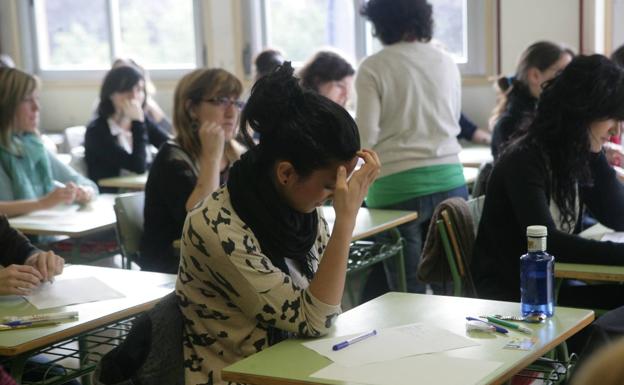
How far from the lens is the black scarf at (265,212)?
2.06 metres

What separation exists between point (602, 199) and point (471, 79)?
9.51ft

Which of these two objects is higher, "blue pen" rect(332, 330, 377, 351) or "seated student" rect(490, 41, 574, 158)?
"seated student" rect(490, 41, 574, 158)

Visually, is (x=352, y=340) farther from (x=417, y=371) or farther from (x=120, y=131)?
(x=120, y=131)

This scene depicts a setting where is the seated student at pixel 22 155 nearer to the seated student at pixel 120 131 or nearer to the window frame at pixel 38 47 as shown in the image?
the seated student at pixel 120 131

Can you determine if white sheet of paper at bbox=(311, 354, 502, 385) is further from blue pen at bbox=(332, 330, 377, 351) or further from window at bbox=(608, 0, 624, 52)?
window at bbox=(608, 0, 624, 52)

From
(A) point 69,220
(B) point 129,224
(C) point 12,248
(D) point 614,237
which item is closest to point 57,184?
(A) point 69,220

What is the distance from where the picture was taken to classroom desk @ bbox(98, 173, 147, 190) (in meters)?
5.09

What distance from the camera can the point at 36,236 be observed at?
396 cm

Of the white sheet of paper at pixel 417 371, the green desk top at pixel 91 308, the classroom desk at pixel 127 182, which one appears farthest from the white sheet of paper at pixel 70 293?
the classroom desk at pixel 127 182

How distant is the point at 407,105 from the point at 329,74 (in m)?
1.35

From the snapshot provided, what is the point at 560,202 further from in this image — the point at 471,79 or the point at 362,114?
the point at 471,79

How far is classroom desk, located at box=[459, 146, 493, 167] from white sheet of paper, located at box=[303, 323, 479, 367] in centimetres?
288

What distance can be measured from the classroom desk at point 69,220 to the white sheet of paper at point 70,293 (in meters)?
1.06

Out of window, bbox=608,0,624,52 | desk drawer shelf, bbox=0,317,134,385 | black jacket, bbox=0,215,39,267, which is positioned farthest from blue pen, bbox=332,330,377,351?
window, bbox=608,0,624,52
